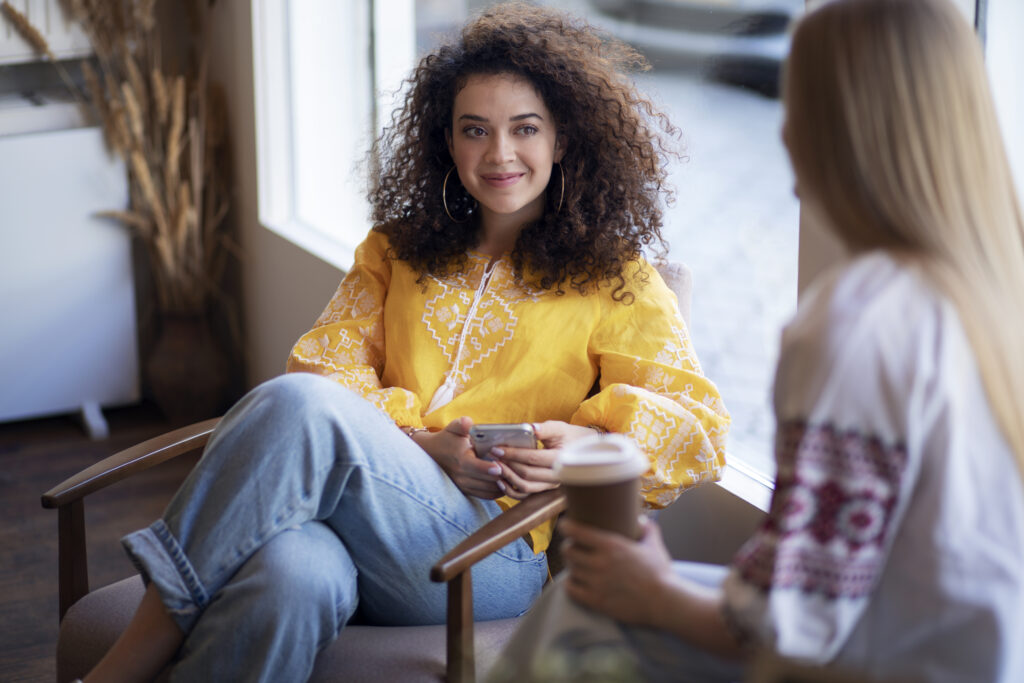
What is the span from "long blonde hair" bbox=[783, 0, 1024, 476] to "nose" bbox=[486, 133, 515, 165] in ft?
2.91

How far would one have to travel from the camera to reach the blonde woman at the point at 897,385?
95 centimetres

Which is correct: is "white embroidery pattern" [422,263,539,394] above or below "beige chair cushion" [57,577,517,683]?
above

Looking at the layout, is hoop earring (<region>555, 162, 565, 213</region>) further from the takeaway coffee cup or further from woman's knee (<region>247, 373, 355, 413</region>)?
the takeaway coffee cup

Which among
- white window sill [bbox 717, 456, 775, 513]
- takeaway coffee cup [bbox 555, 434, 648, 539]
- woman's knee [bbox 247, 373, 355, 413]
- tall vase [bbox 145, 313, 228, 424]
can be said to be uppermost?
takeaway coffee cup [bbox 555, 434, 648, 539]

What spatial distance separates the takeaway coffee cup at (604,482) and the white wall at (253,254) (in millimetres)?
2146

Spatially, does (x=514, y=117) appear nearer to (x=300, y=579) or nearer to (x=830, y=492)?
(x=300, y=579)

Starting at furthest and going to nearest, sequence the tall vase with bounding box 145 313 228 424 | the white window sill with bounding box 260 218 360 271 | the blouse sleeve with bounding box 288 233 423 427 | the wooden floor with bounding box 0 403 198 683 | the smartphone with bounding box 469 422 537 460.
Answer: the tall vase with bounding box 145 313 228 424 < the white window sill with bounding box 260 218 360 271 < the wooden floor with bounding box 0 403 198 683 < the blouse sleeve with bounding box 288 233 423 427 < the smartphone with bounding box 469 422 537 460

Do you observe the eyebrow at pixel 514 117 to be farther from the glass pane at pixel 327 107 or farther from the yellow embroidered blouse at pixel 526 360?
the glass pane at pixel 327 107

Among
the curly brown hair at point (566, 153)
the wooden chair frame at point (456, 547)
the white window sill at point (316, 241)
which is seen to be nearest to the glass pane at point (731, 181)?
the curly brown hair at point (566, 153)

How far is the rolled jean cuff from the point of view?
1.49 meters

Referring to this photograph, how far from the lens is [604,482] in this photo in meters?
1.09

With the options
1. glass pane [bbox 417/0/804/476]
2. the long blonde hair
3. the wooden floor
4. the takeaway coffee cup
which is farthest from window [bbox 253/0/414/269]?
the long blonde hair

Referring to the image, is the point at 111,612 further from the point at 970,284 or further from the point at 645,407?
the point at 970,284

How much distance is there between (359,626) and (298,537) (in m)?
0.22
